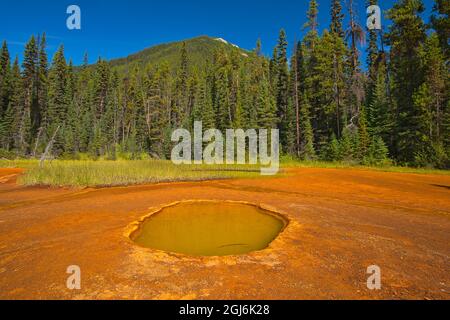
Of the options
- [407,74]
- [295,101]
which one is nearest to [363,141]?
[407,74]

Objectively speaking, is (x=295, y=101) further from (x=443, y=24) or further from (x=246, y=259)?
(x=246, y=259)

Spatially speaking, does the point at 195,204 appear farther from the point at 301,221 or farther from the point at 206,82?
the point at 206,82

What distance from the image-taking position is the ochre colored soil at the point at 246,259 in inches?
141

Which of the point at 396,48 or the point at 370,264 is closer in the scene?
the point at 370,264

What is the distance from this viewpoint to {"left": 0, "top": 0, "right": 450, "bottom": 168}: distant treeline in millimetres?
26234

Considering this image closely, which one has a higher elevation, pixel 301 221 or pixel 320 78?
pixel 320 78

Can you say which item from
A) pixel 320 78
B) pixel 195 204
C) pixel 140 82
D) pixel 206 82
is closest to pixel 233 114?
pixel 206 82

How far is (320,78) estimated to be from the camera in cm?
3850

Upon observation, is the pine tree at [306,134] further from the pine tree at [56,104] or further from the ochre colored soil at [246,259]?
the pine tree at [56,104]

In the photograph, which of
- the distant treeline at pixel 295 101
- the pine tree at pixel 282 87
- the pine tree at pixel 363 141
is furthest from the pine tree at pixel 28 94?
the pine tree at pixel 363 141
